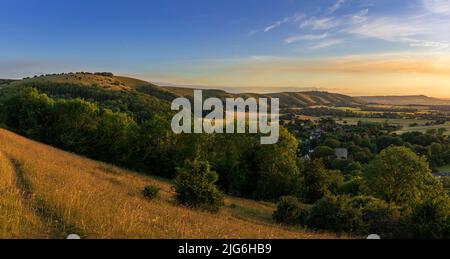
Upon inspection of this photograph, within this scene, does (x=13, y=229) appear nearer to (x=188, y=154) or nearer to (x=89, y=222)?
(x=89, y=222)

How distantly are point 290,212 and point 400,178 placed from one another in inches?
729

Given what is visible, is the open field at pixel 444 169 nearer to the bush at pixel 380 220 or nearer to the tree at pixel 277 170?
the tree at pixel 277 170

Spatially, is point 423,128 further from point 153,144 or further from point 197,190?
point 197,190

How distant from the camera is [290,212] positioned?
30328 millimetres

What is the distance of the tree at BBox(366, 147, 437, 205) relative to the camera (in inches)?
1641

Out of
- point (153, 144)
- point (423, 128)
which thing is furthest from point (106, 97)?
point (423, 128)

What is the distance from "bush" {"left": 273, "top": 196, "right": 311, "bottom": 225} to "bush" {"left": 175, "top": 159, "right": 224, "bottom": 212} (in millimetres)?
6118

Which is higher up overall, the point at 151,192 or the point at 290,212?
the point at 151,192

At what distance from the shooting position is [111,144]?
5819 centimetres

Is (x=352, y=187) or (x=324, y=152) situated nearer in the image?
(x=352, y=187)

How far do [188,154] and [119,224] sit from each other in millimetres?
44482

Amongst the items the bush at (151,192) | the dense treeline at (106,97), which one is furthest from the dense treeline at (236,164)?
the dense treeline at (106,97)

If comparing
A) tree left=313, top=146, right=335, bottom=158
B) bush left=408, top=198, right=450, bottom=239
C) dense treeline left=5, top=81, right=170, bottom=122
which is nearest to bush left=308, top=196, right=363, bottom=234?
bush left=408, top=198, right=450, bottom=239
